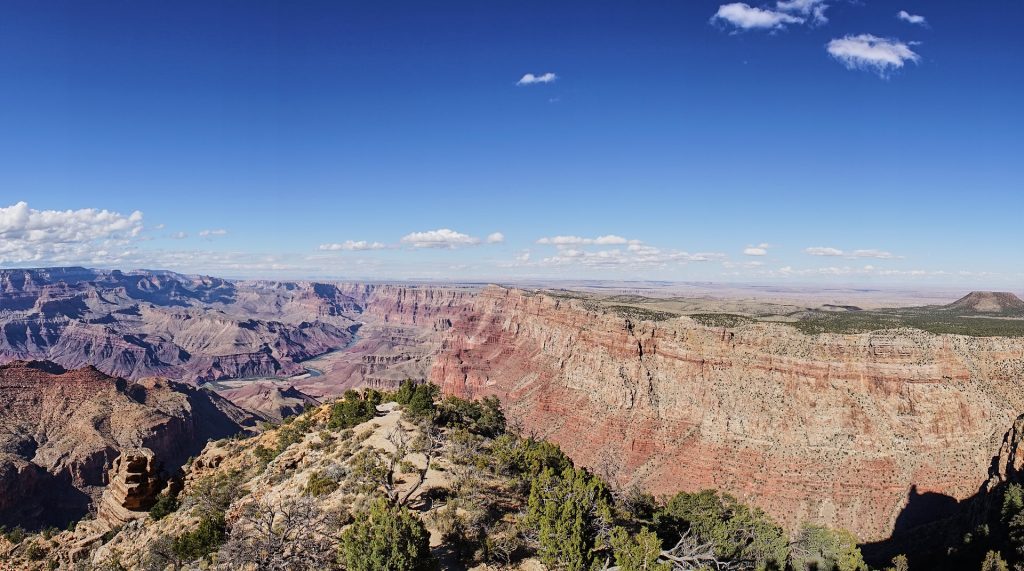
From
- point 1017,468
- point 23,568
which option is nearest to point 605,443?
point 1017,468

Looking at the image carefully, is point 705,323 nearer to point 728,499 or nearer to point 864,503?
point 864,503

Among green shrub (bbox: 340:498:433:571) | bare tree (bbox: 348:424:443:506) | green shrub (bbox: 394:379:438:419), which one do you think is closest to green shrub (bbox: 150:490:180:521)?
bare tree (bbox: 348:424:443:506)

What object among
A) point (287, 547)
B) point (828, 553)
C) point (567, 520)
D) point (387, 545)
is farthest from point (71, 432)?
point (828, 553)

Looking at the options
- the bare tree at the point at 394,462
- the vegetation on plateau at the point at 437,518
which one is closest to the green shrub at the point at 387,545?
the vegetation on plateau at the point at 437,518

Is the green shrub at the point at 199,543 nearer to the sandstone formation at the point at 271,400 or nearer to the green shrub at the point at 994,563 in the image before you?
the green shrub at the point at 994,563

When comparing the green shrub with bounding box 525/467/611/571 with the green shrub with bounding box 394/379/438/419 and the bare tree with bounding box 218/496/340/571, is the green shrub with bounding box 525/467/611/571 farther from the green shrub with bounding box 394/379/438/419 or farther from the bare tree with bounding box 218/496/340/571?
the green shrub with bounding box 394/379/438/419

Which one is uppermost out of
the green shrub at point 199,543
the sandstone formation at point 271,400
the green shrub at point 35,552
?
the green shrub at point 199,543

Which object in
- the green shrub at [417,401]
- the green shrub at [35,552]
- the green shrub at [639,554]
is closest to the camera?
the green shrub at [639,554]
